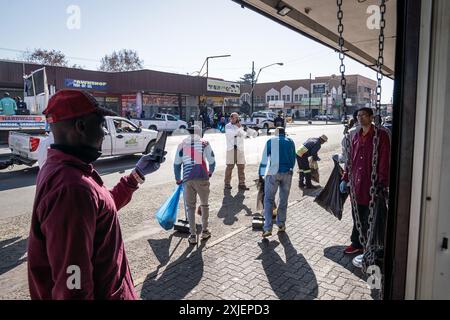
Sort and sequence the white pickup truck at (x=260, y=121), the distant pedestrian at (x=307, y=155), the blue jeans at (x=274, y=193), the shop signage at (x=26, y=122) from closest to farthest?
the blue jeans at (x=274, y=193) < the distant pedestrian at (x=307, y=155) < the shop signage at (x=26, y=122) < the white pickup truck at (x=260, y=121)

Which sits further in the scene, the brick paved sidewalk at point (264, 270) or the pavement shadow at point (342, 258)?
the pavement shadow at point (342, 258)

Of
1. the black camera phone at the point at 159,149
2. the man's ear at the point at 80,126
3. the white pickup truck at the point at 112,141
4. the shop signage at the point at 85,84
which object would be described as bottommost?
the white pickup truck at the point at 112,141

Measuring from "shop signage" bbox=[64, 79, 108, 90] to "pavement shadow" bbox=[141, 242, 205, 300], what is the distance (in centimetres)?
2601

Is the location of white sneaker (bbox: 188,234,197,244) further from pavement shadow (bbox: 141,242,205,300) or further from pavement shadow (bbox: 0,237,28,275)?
pavement shadow (bbox: 0,237,28,275)

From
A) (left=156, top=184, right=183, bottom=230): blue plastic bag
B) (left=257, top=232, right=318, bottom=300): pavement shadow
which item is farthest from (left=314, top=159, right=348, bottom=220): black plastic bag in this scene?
(left=156, top=184, right=183, bottom=230): blue plastic bag

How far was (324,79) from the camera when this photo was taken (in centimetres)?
6919

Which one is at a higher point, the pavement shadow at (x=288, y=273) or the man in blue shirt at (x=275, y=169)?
the man in blue shirt at (x=275, y=169)

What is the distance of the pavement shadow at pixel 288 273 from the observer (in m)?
3.64

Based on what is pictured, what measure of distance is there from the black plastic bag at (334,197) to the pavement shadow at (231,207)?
6.00 ft

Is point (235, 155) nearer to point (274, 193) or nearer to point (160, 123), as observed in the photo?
point (274, 193)

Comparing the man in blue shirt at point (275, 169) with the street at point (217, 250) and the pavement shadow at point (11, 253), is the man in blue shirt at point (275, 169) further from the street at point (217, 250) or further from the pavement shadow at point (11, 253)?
the pavement shadow at point (11, 253)

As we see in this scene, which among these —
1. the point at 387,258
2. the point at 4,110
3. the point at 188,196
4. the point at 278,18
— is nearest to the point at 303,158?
the point at 188,196

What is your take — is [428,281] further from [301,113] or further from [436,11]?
[301,113]

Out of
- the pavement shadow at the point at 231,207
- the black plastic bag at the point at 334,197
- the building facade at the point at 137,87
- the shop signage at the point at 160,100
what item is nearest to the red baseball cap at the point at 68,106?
the black plastic bag at the point at 334,197
